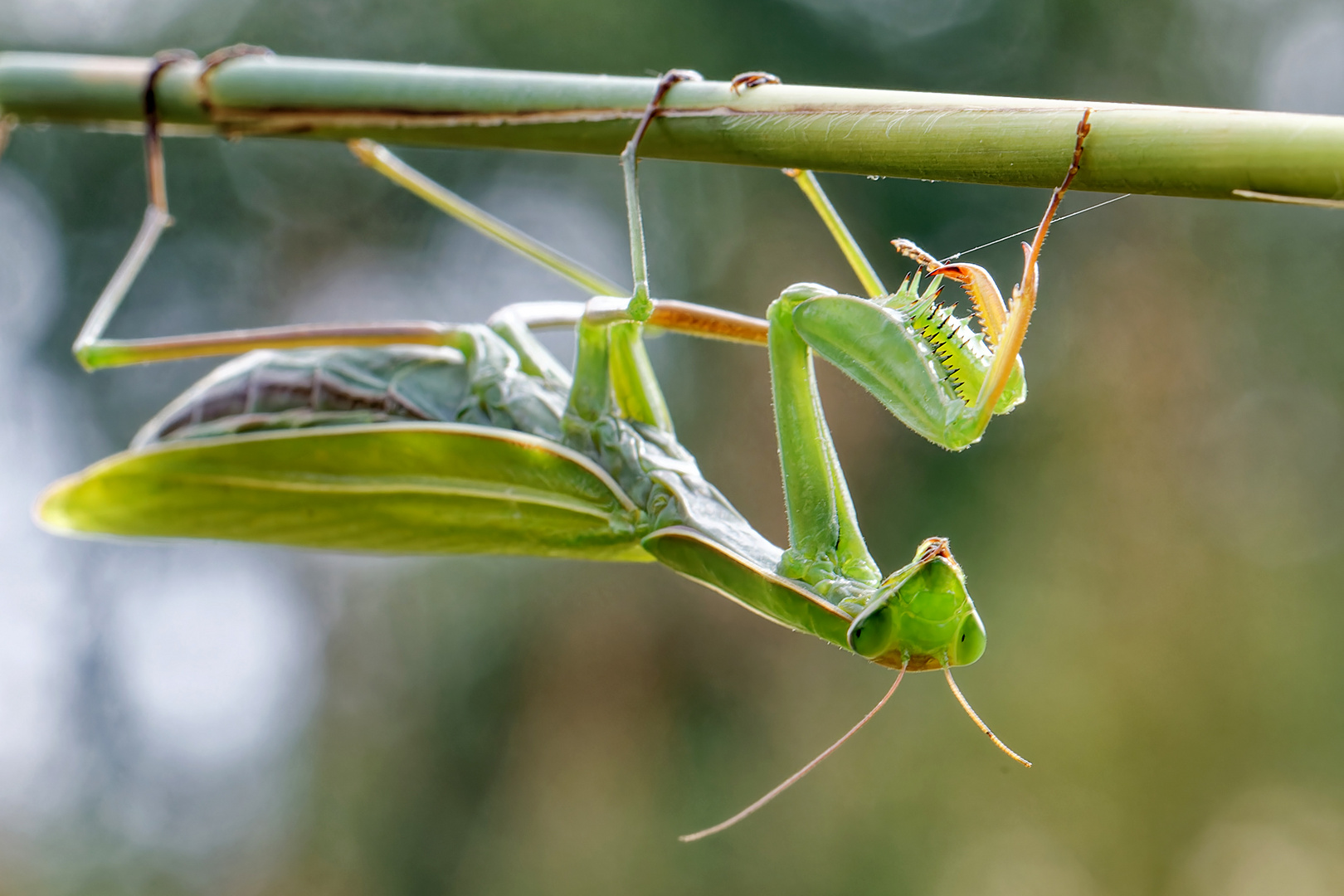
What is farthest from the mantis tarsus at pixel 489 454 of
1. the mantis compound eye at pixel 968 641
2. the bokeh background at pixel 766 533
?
the bokeh background at pixel 766 533

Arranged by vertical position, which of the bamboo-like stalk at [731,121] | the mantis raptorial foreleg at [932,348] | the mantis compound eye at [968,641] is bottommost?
the mantis compound eye at [968,641]

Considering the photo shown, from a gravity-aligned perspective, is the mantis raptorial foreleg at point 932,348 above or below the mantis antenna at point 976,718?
above

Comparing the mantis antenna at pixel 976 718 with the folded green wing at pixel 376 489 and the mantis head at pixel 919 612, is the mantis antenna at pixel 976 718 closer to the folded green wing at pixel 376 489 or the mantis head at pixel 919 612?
the mantis head at pixel 919 612

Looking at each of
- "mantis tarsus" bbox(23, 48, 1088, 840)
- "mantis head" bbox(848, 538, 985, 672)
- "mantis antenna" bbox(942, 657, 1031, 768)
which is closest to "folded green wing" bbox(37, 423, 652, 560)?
"mantis tarsus" bbox(23, 48, 1088, 840)

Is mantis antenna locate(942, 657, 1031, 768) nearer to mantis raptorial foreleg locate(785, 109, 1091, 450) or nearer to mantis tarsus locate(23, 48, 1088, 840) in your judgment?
mantis tarsus locate(23, 48, 1088, 840)

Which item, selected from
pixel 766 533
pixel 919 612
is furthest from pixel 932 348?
pixel 766 533

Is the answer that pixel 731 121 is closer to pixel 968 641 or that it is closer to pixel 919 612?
pixel 919 612
